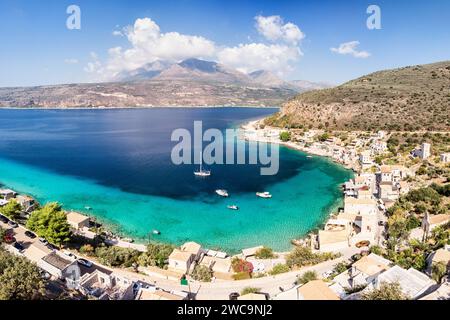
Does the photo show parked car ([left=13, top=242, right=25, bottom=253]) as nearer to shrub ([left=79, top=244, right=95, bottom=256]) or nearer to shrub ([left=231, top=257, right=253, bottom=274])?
shrub ([left=79, top=244, right=95, bottom=256])

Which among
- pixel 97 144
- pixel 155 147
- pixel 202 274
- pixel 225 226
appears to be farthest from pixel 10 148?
pixel 202 274

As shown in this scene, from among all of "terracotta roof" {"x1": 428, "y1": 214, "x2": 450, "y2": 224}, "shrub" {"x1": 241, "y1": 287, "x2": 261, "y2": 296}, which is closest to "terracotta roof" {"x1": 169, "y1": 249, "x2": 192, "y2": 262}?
"shrub" {"x1": 241, "y1": 287, "x2": 261, "y2": 296}

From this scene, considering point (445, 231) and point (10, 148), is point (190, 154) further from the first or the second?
point (445, 231)

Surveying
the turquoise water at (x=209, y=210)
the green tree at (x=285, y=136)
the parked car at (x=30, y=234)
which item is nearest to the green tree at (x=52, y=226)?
the parked car at (x=30, y=234)

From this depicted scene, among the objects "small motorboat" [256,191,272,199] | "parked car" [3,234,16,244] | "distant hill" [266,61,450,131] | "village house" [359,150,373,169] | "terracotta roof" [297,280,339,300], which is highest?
"distant hill" [266,61,450,131]

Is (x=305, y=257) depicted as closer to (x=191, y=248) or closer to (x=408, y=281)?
(x=191, y=248)
